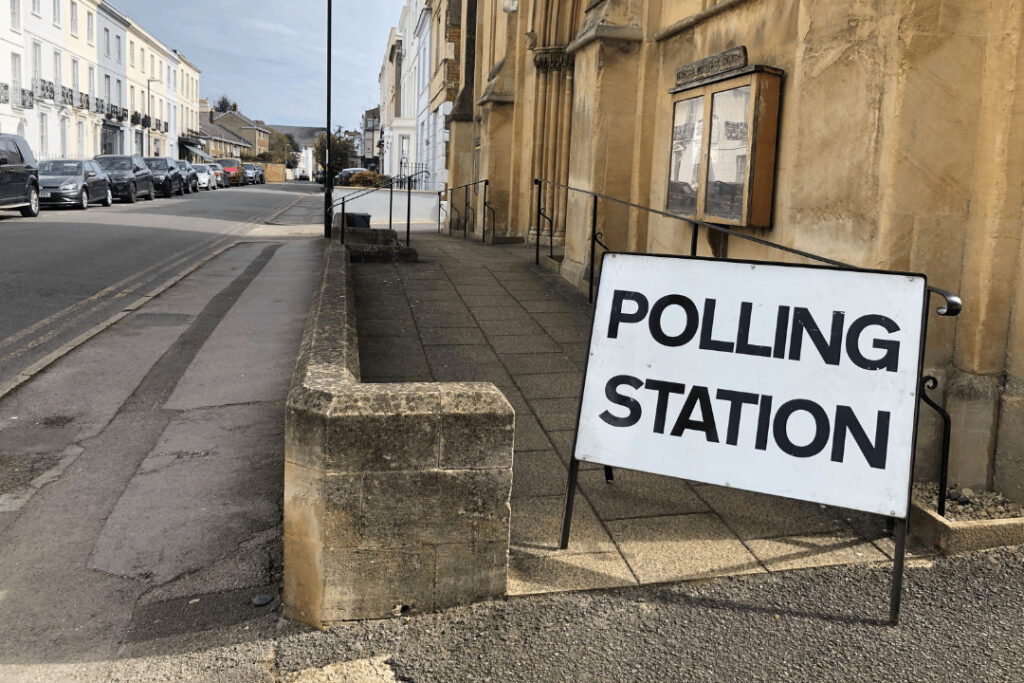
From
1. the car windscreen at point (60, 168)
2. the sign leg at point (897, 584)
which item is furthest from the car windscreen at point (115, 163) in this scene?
the sign leg at point (897, 584)

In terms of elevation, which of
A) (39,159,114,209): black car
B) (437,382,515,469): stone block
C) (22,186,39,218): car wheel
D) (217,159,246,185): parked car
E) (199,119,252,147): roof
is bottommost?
(437,382,515,469): stone block

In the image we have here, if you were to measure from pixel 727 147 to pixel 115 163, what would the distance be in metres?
32.2

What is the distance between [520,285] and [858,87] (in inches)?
242

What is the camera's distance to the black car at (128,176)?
32.3 m

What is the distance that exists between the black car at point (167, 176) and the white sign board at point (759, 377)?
36593 mm

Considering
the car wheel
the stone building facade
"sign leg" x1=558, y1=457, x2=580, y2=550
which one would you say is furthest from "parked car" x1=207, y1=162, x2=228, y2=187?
"sign leg" x1=558, y1=457, x2=580, y2=550

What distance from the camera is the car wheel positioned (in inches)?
932

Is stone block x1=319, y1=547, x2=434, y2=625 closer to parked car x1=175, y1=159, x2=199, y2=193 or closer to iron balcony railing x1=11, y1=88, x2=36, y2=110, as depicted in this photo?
parked car x1=175, y1=159, x2=199, y2=193

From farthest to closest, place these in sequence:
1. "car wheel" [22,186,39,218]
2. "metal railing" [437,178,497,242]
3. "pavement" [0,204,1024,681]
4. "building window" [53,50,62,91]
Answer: "building window" [53,50,62,91] → "car wheel" [22,186,39,218] → "metal railing" [437,178,497,242] → "pavement" [0,204,1024,681]

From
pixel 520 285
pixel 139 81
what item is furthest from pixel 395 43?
pixel 520 285

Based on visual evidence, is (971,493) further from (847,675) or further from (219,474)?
(219,474)

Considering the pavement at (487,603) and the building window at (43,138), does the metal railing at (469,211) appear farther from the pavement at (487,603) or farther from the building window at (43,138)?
the building window at (43,138)

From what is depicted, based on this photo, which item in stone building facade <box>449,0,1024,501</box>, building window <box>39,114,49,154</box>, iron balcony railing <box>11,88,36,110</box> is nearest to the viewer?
stone building facade <box>449,0,1024,501</box>

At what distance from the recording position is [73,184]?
27.3 metres
